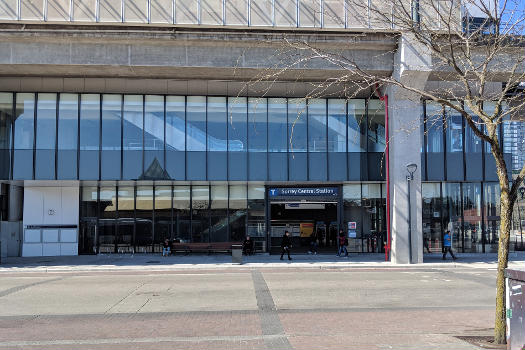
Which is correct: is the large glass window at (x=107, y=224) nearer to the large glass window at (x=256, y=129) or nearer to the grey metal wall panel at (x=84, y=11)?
the large glass window at (x=256, y=129)

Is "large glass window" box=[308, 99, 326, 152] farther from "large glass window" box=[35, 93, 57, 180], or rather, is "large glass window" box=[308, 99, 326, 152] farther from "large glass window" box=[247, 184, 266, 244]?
"large glass window" box=[35, 93, 57, 180]

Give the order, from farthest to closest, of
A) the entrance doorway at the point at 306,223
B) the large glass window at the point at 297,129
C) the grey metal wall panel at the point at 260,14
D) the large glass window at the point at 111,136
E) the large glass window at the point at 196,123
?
the entrance doorway at the point at 306,223 → the large glass window at the point at 297,129 → the large glass window at the point at 196,123 → the large glass window at the point at 111,136 → the grey metal wall panel at the point at 260,14

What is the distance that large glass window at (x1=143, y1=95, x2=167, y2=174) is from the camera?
2555 cm

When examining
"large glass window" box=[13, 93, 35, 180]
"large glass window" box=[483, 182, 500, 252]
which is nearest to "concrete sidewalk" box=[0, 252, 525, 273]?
"large glass window" box=[483, 182, 500, 252]

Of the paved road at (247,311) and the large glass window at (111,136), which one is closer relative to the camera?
the paved road at (247,311)

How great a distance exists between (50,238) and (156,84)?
10223 mm

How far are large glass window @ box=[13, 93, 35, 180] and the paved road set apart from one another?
8.82m

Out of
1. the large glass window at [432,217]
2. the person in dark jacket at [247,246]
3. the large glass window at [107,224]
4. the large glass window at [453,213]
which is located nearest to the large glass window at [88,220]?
the large glass window at [107,224]

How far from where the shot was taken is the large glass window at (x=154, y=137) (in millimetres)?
25547

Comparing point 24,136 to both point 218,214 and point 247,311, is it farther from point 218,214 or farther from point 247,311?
point 247,311

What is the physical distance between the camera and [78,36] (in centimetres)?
2156

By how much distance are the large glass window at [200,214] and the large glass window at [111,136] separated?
4579mm

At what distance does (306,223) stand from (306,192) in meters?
2.63

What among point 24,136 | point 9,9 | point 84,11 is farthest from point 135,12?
point 24,136
